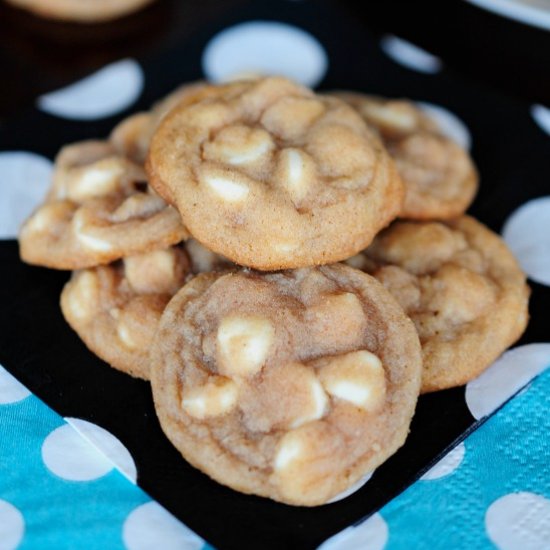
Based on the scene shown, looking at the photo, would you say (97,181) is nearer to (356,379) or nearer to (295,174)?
(295,174)

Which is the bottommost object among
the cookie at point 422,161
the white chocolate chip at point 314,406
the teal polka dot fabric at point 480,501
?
the teal polka dot fabric at point 480,501

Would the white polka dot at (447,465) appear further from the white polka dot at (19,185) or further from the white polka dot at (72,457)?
the white polka dot at (19,185)

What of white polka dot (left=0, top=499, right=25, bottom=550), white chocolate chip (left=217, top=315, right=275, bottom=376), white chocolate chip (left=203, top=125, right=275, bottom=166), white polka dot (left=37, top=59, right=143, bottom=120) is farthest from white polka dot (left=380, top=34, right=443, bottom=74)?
white polka dot (left=0, top=499, right=25, bottom=550)

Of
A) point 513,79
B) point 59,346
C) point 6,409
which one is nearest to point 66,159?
point 59,346

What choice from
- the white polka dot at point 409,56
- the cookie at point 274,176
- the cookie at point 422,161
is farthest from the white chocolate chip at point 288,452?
the white polka dot at point 409,56

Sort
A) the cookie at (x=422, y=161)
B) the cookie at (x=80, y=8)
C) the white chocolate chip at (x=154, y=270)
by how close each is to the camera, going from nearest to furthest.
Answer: the white chocolate chip at (x=154, y=270)
the cookie at (x=422, y=161)
the cookie at (x=80, y=8)

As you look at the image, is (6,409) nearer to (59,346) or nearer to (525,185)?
(59,346)

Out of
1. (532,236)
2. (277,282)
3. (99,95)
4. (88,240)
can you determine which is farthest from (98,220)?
(532,236)
